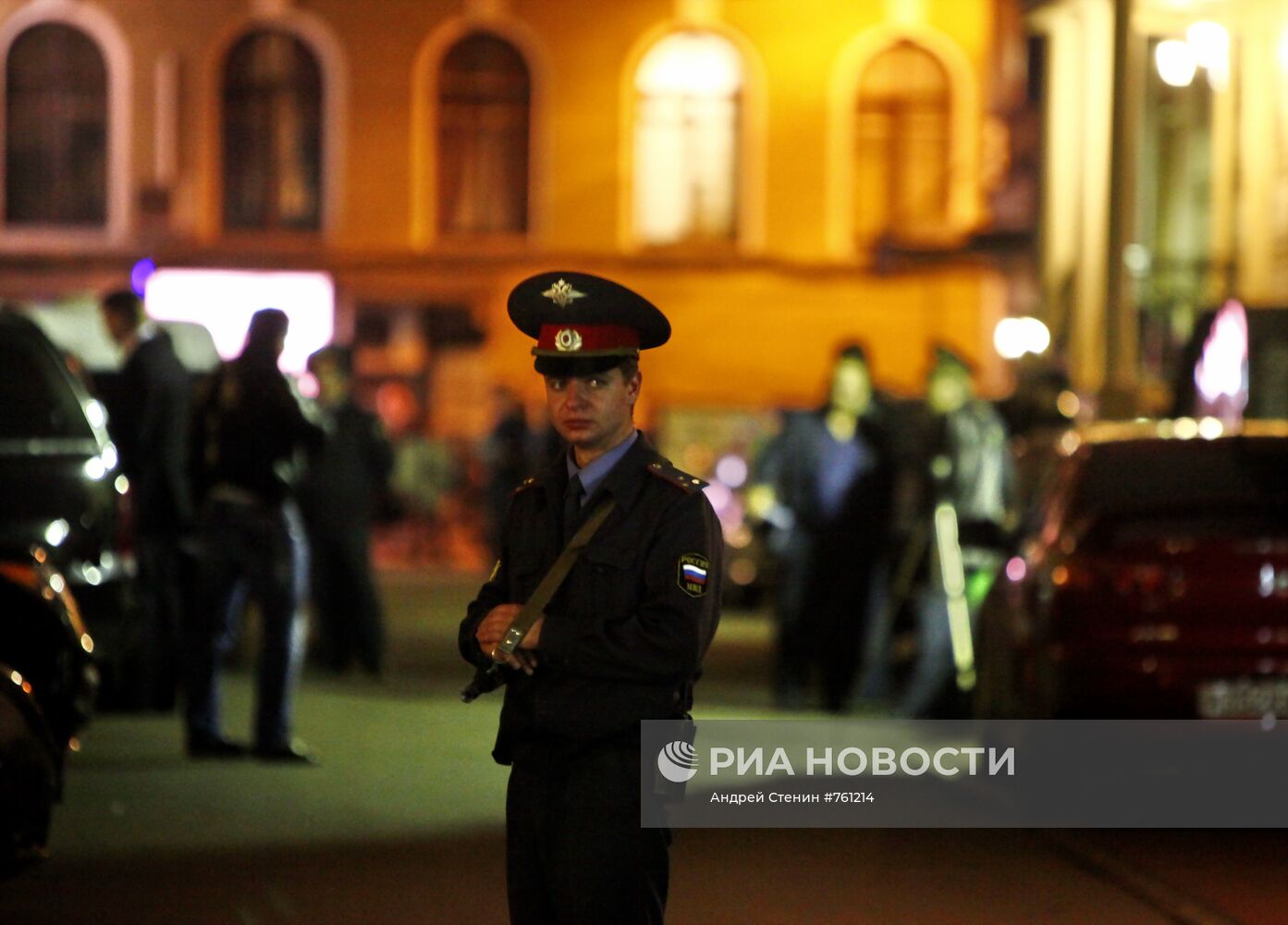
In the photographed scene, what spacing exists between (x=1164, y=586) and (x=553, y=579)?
15.8 feet

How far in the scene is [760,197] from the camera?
3334cm

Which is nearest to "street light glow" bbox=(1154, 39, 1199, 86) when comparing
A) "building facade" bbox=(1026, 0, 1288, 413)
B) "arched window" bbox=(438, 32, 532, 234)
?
"building facade" bbox=(1026, 0, 1288, 413)

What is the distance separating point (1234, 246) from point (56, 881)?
64.3 feet

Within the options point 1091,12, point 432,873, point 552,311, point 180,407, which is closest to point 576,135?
point 1091,12

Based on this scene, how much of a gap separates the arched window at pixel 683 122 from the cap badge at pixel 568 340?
94.9ft

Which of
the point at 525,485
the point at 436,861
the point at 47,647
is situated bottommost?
the point at 436,861

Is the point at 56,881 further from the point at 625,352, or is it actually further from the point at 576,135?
the point at 576,135

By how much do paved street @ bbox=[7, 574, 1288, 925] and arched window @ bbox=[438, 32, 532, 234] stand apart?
22.8 metres

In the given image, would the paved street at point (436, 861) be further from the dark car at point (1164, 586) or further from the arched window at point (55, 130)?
the arched window at point (55, 130)

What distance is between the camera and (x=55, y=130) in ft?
107

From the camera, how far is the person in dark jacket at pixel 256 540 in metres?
10.3

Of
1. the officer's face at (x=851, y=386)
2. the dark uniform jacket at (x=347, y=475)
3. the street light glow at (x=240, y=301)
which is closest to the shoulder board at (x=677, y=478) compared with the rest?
the officer's face at (x=851, y=386)

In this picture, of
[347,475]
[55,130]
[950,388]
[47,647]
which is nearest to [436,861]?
[47,647]

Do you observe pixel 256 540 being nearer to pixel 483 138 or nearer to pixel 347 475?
pixel 347 475
